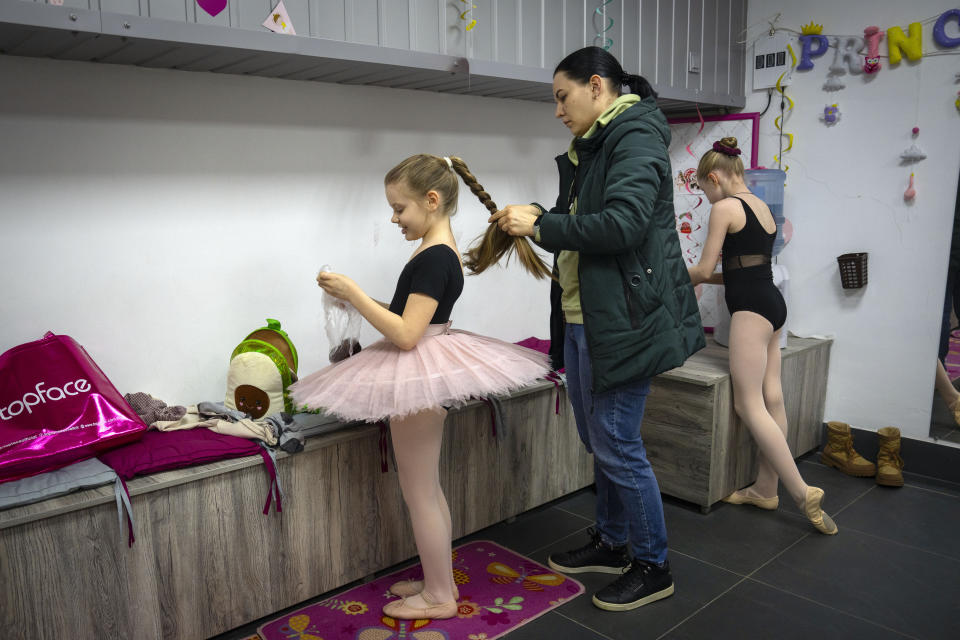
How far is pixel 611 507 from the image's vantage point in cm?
258

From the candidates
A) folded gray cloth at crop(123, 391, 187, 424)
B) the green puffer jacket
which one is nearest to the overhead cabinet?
the green puffer jacket

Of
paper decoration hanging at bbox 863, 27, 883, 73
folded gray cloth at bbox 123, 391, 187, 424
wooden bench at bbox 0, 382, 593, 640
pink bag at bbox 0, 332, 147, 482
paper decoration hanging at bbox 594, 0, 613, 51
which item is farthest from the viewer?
paper decoration hanging at bbox 863, 27, 883, 73

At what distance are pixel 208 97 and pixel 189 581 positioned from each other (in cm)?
153

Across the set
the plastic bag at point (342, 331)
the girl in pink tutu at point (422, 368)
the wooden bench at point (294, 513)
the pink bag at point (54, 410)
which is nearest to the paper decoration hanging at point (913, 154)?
the wooden bench at point (294, 513)

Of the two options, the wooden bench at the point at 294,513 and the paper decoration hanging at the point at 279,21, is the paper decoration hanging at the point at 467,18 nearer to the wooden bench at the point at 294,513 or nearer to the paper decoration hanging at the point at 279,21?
the paper decoration hanging at the point at 279,21

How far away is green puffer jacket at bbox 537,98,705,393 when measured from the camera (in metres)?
1.98

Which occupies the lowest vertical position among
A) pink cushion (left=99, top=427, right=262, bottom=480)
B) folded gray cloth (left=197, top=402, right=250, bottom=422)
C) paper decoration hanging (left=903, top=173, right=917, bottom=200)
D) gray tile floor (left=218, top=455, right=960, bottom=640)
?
gray tile floor (left=218, top=455, right=960, bottom=640)

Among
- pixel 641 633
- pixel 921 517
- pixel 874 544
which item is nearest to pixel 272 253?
pixel 641 633

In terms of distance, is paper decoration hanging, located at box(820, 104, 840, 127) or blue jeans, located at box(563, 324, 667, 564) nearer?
blue jeans, located at box(563, 324, 667, 564)

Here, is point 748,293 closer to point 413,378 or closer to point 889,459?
point 889,459

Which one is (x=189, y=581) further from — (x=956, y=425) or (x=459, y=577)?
(x=956, y=425)

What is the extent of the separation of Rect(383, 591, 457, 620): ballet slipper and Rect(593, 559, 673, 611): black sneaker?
47 cm

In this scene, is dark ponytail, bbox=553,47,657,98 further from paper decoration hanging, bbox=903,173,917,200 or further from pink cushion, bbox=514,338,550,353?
paper decoration hanging, bbox=903,173,917,200

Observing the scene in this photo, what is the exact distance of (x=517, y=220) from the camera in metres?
2.06
